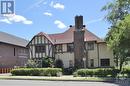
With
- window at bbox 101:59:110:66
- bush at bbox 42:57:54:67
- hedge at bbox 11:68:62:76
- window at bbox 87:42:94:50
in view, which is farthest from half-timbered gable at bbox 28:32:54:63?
hedge at bbox 11:68:62:76

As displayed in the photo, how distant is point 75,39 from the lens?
60.9m

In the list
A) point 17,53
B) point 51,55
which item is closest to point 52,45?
point 51,55

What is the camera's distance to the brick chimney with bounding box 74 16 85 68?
60062 mm

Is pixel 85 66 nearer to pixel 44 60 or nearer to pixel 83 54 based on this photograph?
pixel 83 54

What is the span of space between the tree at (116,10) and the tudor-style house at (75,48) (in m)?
7.47

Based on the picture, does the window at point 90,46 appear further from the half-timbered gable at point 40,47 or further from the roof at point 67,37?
the half-timbered gable at point 40,47

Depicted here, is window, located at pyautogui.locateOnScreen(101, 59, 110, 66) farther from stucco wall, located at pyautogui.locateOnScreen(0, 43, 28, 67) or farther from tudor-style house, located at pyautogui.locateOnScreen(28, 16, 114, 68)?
stucco wall, located at pyautogui.locateOnScreen(0, 43, 28, 67)

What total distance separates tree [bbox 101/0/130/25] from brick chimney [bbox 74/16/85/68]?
8.65 metres

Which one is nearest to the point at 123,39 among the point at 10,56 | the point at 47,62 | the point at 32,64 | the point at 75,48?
the point at 75,48

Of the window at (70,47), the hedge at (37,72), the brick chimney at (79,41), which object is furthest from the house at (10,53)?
the hedge at (37,72)

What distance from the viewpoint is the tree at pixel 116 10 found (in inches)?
1961

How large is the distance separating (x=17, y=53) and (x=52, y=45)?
53.3ft

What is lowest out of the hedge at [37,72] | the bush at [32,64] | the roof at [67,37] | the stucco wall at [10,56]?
the hedge at [37,72]

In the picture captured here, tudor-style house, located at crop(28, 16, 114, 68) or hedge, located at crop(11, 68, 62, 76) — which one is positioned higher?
tudor-style house, located at crop(28, 16, 114, 68)
